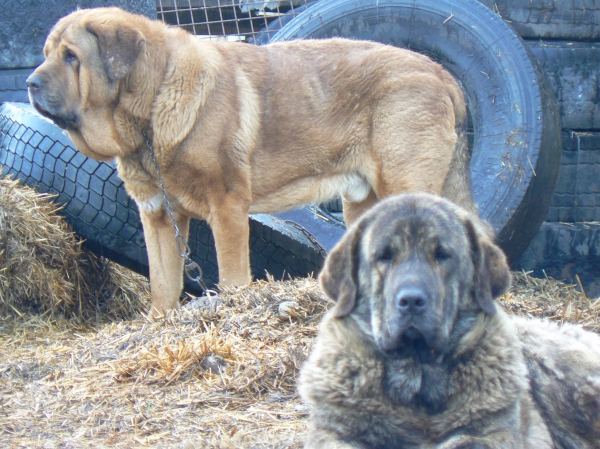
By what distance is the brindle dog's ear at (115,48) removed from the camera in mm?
5121

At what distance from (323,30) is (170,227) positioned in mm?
2425

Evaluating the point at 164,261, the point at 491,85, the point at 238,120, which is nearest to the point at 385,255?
the point at 238,120

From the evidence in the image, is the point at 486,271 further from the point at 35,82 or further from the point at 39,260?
the point at 39,260

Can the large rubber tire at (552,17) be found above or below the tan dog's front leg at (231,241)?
above

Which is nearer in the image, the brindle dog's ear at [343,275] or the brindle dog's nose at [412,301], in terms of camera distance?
the brindle dog's nose at [412,301]

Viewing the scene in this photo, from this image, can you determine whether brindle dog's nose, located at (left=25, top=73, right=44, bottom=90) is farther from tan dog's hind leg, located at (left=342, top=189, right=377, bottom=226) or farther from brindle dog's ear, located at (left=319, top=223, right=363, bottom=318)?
brindle dog's ear, located at (left=319, top=223, right=363, bottom=318)

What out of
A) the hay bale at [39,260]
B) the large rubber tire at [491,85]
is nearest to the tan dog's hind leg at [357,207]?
the large rubber tire at [491,85]

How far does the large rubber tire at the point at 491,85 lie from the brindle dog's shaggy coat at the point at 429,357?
296 cm

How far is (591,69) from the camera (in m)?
7.20

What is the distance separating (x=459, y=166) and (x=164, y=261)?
2.37 metres

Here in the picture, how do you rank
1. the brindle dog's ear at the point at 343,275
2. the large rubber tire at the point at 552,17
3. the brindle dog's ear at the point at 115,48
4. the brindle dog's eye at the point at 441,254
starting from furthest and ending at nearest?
the large rubber tire at the point at 552,17, the brindle dog's ear at the point at 115,48, the brindle dog's ear at the point at 343,275, the brindle dog's eye at the point at 441,254

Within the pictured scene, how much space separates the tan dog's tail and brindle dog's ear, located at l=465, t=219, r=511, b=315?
8.10ft

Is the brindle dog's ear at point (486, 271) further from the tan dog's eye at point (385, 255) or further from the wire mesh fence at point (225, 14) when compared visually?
the wire mesh fence at point (225, 14)

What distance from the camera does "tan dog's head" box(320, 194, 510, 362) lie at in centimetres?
Answer: 274
